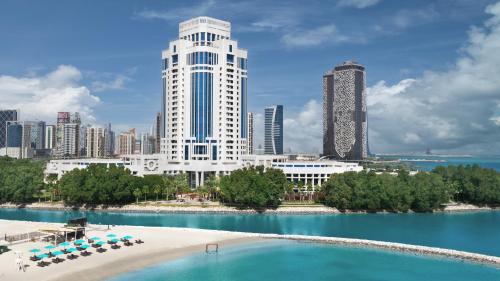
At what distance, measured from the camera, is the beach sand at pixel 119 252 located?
1898 inches

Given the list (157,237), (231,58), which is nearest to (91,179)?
(157,237)

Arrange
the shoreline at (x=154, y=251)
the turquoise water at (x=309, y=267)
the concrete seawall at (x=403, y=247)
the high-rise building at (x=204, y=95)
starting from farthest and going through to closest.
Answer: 1. the high-rise building at (x=204, y=95)
2. the concrete seawall at (x=403, y=247)
3. the turquoise water at (x=309, y=267)
4. the shoreline at (x=154, y=251)

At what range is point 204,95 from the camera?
137875 mm

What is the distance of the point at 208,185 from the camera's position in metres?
111

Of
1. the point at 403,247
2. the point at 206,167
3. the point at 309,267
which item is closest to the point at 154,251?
the point at 309,267

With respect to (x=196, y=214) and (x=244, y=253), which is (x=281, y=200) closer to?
(x=196, y=214)

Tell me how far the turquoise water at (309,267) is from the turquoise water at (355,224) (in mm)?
11117

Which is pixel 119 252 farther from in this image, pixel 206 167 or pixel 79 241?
pixel 206 167

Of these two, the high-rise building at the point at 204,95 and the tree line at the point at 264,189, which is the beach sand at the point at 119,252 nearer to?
the tree line at the point at 264,189

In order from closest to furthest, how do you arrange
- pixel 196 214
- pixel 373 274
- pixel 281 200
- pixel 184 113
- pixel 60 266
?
pixel 60 266, pixel 373 274, pixel 196 214, pixel 281 200, pixel 184 113

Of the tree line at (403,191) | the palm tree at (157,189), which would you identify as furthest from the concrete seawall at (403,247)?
the palm tree at (157,189)

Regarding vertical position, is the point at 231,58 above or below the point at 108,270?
above

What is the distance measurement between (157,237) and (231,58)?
3388 inches

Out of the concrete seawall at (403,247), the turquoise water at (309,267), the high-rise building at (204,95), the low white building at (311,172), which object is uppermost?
the high-rise building at (204,95)
